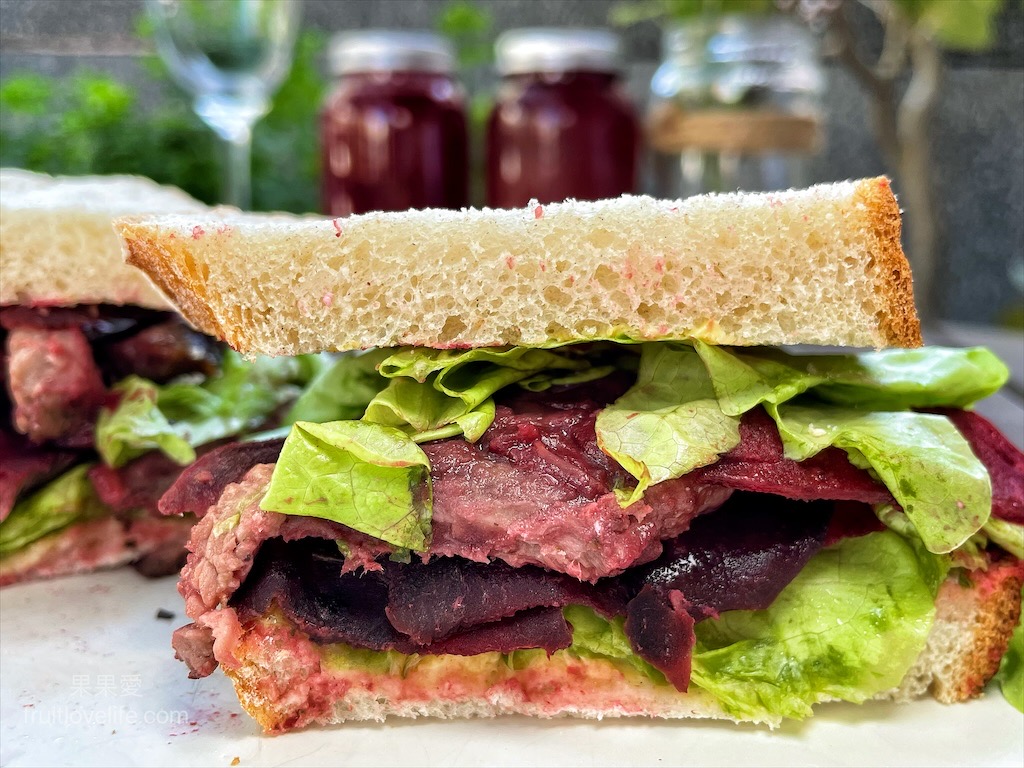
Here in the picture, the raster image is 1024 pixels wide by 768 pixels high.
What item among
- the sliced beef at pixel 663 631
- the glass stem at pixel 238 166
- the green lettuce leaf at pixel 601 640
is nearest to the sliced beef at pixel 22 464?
the green lettuce leaf at pixel 601 640

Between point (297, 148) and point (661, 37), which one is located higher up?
point (661, 37)

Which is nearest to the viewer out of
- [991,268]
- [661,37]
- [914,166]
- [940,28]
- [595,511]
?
[595,511]

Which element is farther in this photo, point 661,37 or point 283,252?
point 661,37

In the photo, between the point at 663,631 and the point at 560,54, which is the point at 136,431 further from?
the point at 560,54

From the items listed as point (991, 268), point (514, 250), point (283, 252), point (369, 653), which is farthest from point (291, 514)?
point (991, 268)

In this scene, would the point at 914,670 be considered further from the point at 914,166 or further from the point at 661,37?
the point at 661,37

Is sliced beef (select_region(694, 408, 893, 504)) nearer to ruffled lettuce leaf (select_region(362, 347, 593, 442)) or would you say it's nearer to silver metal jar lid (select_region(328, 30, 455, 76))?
ruffled lettuce leaf (select_region(362, 347, 593, 442))

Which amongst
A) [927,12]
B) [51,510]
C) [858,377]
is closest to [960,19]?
[927,12]

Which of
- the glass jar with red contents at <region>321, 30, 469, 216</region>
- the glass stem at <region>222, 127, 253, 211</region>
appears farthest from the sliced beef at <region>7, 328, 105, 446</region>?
the glass jar with red contents at <region>321, 30, 469, 216</region>
